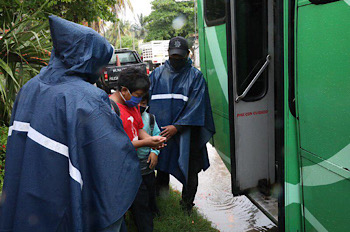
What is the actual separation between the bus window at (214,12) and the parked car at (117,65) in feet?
31.0

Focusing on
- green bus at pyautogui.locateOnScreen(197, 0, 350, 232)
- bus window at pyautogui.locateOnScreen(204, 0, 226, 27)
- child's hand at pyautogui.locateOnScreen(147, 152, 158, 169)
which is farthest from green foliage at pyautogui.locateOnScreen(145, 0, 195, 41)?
child's hand at pyautogui.locateOnScreen(147, 152, 158, 169)

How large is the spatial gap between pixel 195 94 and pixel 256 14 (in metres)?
1.04

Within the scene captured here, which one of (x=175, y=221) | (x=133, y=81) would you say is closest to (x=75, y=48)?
(x=133, y=81)

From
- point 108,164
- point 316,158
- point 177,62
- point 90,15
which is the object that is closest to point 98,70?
point 108,164

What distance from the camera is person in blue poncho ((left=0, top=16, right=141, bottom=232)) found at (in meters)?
1.68

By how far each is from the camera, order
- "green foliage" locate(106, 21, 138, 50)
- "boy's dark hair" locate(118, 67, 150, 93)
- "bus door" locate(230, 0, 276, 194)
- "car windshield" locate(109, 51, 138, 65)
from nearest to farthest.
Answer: "boy's dark hair" locate(118, 67, 150, 93) → "bus door" locate(230, 0, 276, 194) → "green foliage" locate(106, 21, 138, 50) → "car windshield" locate(109, 51, 138, 65)

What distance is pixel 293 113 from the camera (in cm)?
241

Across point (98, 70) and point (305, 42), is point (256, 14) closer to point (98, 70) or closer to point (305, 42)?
point (305, 42)

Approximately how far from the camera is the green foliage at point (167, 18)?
145ft

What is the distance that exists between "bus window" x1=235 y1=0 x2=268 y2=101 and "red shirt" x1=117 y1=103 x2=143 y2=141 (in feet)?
3.85

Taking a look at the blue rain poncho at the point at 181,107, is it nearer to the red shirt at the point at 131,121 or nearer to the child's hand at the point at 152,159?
the child's hand at the point at 152,159

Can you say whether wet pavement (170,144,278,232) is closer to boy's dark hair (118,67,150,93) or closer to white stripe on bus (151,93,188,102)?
white stripe on bus (151,93,188,102)

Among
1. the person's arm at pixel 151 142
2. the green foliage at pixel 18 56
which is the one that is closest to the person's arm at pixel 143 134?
the person's arm at pixel 151 142

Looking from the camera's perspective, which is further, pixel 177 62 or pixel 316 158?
pixel 177 62
